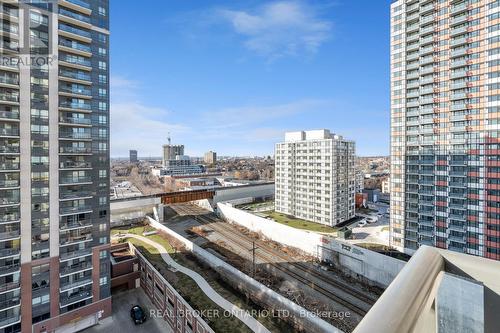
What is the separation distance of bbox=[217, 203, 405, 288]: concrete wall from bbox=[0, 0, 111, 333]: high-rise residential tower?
26.4 meters

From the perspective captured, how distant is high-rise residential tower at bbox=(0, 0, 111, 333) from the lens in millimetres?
22734

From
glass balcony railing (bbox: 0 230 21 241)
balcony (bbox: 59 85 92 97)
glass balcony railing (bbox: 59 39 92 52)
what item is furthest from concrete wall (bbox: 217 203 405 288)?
glass balcony railing (bbox: 59 39 92 52)

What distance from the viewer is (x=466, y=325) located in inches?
122

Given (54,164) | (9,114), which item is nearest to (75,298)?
(54,164)

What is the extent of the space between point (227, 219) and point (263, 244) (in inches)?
665

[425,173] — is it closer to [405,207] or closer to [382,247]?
[405,207]

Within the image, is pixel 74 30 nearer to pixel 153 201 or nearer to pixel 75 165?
pixel 75 165

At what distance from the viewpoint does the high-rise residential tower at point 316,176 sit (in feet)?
164

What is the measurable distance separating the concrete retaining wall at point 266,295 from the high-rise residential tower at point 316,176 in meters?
24.4

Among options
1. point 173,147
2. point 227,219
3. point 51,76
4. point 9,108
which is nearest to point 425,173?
Answer: point 227,219

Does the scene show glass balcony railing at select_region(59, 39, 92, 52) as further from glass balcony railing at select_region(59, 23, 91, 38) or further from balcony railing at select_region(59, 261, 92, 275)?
balcony railing at select_region(59, 261, 92, 275)

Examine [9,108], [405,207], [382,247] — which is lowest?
[382,247]

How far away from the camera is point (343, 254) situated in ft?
115

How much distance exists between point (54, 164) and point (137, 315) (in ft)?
58.4
